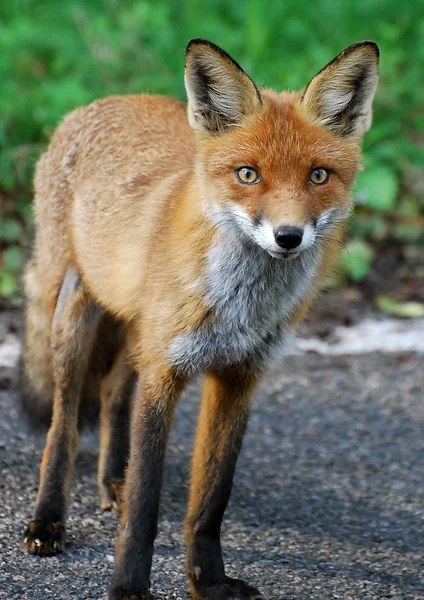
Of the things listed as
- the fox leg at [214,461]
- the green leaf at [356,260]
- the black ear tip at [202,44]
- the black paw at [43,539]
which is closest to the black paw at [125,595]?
the fox leg at [214,461]

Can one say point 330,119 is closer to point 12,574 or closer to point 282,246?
point 282,246

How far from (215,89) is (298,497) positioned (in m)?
1.94

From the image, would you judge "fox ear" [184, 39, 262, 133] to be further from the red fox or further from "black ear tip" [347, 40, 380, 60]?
"black ear tip" [347, 40, 380, 60]

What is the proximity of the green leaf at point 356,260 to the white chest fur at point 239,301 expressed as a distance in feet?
11.5

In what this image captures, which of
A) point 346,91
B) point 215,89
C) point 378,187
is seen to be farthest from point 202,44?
point 378,187

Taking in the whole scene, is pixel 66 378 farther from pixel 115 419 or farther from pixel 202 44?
pixel 202 44

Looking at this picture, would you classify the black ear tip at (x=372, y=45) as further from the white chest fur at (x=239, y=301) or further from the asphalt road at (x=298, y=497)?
the asphalt road at (x=298, y=497)

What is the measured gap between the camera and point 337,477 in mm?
4418

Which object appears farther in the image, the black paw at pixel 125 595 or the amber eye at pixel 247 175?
the black paw at pixel 125 595

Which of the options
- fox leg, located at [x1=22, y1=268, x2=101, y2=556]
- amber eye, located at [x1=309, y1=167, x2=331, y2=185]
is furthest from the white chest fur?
fox leg, located at [x1=22, y1=268, x2=101, y2=556]

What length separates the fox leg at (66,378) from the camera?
373cm

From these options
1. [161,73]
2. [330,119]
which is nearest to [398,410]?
[330,119]

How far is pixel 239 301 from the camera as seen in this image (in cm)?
316

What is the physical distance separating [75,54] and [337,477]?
441 centimetres
